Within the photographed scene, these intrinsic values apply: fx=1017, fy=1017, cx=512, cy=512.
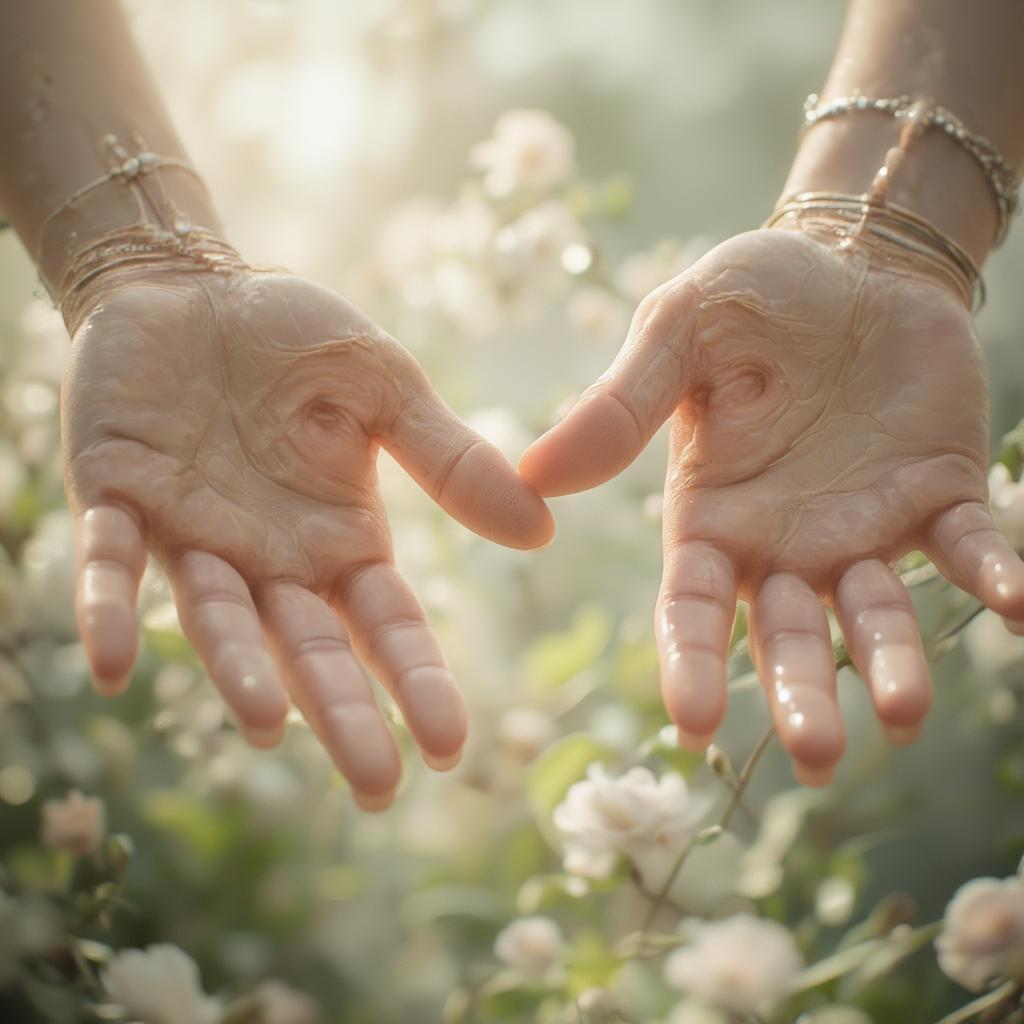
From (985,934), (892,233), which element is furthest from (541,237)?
(985,934)

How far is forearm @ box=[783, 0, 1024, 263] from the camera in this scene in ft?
2.48

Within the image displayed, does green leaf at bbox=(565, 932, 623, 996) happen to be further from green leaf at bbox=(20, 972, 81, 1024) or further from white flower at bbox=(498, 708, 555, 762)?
green leaf at bbox=(20, 972, 81, 1024)

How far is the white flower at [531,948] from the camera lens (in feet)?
2.41

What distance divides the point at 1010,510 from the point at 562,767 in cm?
36

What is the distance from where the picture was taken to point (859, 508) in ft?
2.09

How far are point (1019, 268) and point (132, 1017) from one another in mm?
1143

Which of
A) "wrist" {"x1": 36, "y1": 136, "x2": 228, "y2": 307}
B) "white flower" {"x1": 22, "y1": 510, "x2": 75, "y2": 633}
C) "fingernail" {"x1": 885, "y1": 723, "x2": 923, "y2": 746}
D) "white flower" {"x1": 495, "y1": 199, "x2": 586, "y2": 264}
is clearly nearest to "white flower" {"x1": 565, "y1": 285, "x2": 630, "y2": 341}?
"white flower" {"x1": 495, "y1": 199, "x2": 586, "y2": 264}

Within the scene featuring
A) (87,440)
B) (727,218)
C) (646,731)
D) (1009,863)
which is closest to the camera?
(87,440)

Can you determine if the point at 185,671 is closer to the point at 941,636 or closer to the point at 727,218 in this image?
the point at 941,636

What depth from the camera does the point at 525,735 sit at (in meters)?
0.86

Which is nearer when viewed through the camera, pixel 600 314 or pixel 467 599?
pixel 467 599

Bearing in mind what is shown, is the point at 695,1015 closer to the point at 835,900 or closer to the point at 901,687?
the point at 835,900

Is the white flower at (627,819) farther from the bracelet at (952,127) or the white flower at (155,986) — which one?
the bracelet at (952,127)

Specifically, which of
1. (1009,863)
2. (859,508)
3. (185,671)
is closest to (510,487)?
(859,508)
